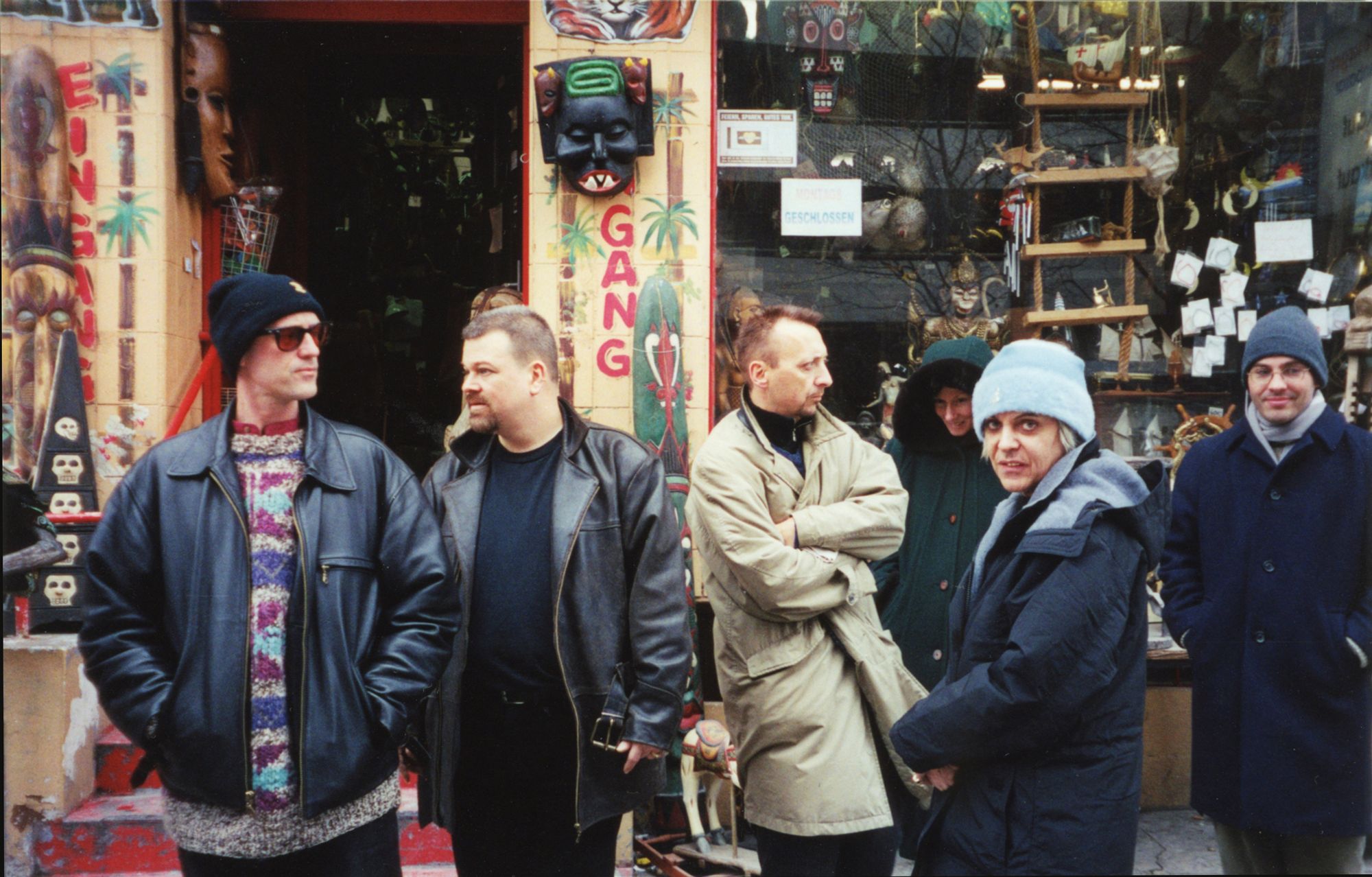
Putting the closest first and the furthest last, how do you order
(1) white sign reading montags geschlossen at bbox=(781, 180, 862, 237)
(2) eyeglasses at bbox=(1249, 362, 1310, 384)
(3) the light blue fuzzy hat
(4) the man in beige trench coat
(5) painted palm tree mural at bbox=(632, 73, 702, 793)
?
1. (3) the light blue fuzzy hat
2. (4) the man in beige trench coat
3. (2) eyeglasses at bbox=(1249, 362, 1310, 384)
4. (5) painted palm tree mural at bbox=(632, 73, 702, 793)
5. (1) white sign reading montags geschlossen at bbox=(781, 180, 862, 237)

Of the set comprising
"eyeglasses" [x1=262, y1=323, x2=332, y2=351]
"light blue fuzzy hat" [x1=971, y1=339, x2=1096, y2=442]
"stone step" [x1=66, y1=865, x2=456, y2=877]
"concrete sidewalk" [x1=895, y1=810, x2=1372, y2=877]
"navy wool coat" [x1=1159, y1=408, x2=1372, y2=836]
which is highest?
"eyeglasses" [x1=262, y1=323, x2=332, y2=351]

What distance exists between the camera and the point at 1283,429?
3273mm

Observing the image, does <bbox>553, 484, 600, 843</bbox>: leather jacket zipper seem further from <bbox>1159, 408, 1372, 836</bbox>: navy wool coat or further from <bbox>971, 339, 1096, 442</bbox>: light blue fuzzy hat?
<bbox>1159, 408, 1372, 836</bbox>: navy wool coat

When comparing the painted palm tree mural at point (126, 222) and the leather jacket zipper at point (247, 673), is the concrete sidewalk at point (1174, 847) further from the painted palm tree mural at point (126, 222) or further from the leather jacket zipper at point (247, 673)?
the painted palm tree mural at point (126, 222)

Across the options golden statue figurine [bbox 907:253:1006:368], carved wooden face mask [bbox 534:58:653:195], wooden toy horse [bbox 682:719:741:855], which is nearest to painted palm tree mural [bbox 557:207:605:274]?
carved wooden face mask [bbox 534:58:653:195]

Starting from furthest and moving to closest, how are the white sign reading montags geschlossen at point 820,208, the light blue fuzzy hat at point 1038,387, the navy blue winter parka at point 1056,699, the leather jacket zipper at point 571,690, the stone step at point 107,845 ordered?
1. the white sign reading montags geschlossen at point 820,208
2. the stone step at point 107,845
3. the leather jacket zipper at point 571,690
4. the light blue fuzzy hat at point 1038,387
5. the navy blue winter parka at point 1056,699

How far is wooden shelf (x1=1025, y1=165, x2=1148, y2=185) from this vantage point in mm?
5266

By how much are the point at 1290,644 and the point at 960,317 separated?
96.6 inches

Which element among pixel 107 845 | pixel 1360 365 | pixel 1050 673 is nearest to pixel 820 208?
pixel 1360 365

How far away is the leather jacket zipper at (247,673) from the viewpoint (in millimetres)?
2328

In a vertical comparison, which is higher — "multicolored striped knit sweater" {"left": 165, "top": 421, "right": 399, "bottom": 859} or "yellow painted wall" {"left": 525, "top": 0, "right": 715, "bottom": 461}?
"yellow painted wall" {"left": 525, "top": 0, "right": 715, "bottom": 461}

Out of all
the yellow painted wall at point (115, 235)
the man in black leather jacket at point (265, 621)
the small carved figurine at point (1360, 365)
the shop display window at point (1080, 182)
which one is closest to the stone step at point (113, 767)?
the yellow painted wall at point (115, 235)

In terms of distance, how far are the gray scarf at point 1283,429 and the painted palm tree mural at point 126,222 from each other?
4.30 metres

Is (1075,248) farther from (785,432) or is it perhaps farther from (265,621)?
(265,621)
